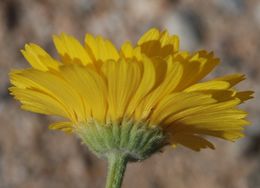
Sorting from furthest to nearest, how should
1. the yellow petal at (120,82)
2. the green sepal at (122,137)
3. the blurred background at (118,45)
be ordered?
the blurred background at (118,45)
the green sepal at (122,137)
the yellow petal at (120,82)

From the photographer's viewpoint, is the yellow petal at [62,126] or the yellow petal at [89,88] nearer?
the yellow petal at [89,88]

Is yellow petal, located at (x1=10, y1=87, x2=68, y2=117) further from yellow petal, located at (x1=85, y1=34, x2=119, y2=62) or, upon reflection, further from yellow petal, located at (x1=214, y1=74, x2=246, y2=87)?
yellow petal, located at (x1=214, y1=74, x2=246, y2=87)

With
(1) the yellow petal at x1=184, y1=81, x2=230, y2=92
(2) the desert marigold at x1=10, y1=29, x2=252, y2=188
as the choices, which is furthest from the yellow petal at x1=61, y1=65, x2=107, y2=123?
(1) the yellow petal at x1=184, y1=81, x2=230, y2=92

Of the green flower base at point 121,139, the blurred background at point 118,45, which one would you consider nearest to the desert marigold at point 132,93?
the green flower base at point 121,139

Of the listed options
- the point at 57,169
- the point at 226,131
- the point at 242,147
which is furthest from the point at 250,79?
the point at 226,131

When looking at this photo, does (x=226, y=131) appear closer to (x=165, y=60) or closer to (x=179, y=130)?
(x=179, y=130)

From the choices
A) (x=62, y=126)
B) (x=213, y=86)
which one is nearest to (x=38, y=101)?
(x=62, y=126)

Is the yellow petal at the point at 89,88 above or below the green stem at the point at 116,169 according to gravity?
above

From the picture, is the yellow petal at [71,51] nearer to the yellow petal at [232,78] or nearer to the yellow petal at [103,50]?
the yellow petal at [103,50]
